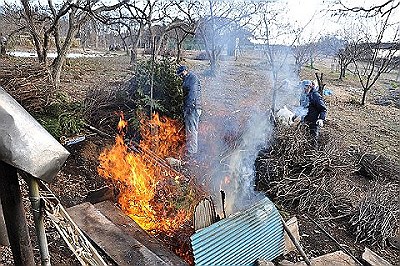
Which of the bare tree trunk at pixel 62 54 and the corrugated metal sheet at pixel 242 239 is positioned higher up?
the bare tree trunk at pixel 62 54

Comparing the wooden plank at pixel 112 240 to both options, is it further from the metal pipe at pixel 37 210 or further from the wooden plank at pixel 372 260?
the wooden plank at pixel 372 260

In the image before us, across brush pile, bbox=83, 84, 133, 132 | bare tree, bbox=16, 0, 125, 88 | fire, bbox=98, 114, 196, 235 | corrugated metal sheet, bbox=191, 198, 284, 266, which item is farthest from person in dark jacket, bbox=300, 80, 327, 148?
bare tree, bbox=16, 0, 125, 88

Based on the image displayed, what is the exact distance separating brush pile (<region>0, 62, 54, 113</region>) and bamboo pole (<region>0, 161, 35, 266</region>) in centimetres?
518

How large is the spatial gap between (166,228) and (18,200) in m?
2.62

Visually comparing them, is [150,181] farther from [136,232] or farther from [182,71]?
[182,71]

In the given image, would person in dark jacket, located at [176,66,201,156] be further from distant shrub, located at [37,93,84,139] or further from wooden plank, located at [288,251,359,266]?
wooden plank, located at [288,251,359,266]

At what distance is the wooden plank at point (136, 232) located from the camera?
3645 millimetres

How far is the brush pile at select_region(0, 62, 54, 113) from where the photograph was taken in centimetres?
663

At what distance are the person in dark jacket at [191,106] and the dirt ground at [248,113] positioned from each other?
1790mm

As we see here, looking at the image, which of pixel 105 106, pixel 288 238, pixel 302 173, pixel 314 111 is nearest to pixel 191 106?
pixel 105 106

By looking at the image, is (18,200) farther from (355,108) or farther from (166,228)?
(355,108)

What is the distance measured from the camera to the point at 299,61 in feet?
37.2

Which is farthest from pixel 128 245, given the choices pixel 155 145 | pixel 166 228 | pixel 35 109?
pixel 35 109

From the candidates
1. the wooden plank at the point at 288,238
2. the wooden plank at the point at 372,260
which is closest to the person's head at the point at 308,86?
the wooden plank at the point at 288,238
